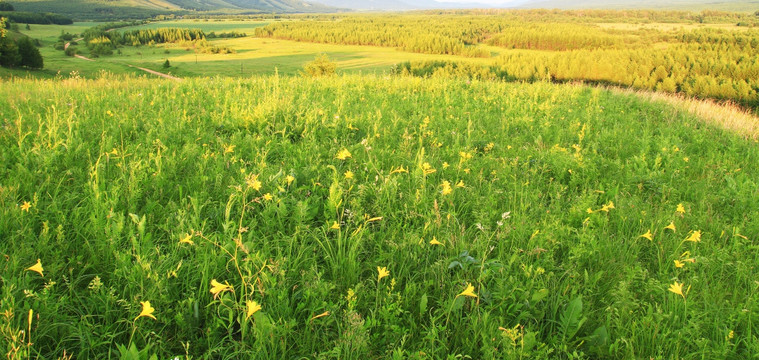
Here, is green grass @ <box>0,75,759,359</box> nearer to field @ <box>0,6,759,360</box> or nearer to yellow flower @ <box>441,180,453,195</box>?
field @ <box>0,6,759,360</box>

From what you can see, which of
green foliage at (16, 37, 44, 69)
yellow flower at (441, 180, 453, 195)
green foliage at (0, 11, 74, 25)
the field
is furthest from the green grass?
green foliage at (0, 11, 74, 25)

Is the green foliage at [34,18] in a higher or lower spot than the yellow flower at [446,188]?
higher

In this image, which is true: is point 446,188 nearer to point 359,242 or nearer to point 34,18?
point 359,242

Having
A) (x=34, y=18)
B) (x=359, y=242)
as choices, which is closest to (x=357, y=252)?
(x=359, y=242)

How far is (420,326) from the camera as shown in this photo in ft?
6.60

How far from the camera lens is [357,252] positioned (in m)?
2.45

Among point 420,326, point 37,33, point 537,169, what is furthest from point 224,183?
point 37,33

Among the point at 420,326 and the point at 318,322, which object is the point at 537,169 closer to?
the point at 420,326

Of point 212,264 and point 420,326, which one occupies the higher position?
point 212,264

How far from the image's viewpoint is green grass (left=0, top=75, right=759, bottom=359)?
72.2 inches

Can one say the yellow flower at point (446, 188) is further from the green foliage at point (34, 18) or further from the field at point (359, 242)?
the green foliage at point (34, 18)

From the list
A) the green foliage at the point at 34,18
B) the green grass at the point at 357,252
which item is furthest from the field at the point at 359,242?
the green foliage at the point at 34,18

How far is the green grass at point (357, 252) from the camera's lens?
183 cm

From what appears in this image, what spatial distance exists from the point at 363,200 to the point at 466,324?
135 cm
